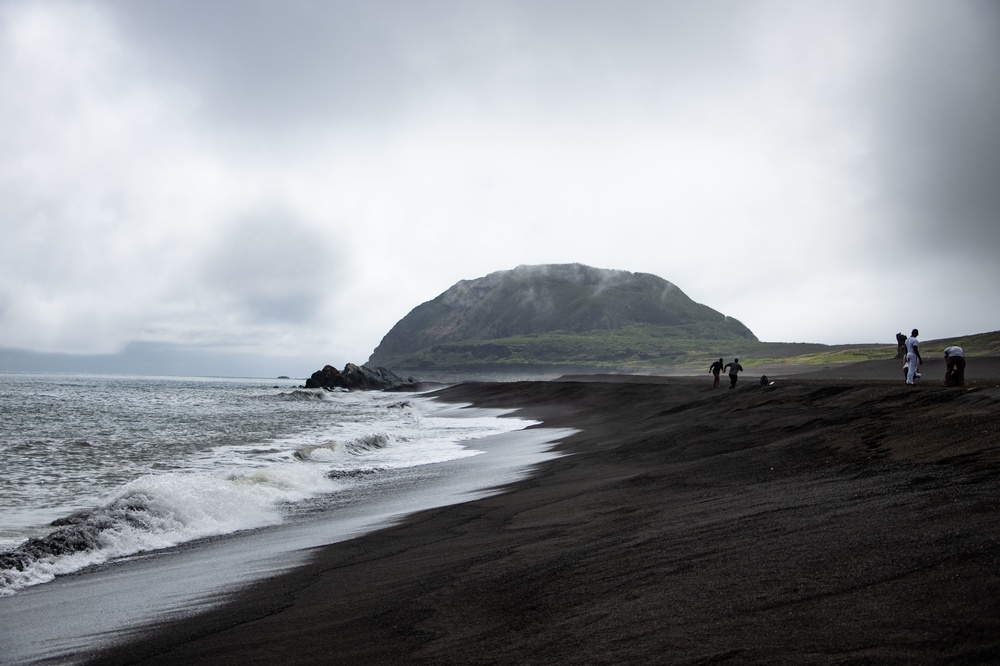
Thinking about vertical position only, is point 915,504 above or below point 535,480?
above

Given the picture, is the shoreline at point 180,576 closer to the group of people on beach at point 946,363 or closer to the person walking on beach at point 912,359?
the group of people on beach at point 946,363

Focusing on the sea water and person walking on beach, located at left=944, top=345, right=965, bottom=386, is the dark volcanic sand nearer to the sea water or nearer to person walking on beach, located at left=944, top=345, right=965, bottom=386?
the sea water

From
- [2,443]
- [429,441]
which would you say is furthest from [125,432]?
[429,441]

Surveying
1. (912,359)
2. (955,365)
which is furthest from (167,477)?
(912,359)

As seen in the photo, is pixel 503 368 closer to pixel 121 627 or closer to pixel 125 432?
pixel 125 432

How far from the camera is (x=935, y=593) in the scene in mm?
3967

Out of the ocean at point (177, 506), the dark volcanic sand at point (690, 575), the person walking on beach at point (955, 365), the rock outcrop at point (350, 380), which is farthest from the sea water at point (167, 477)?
the rock outcrop at point (350, 380)

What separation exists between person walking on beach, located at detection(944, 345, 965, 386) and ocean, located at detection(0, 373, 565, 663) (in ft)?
34.5

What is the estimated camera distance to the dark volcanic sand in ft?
12.8

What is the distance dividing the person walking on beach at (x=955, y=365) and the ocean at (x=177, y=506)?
10500mm

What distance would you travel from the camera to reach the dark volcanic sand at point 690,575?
3904mm

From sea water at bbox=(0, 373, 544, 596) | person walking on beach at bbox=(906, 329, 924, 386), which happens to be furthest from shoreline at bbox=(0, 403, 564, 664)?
person walking on beach at bbox=(906, 329, 924, 386)

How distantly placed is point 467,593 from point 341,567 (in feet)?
8.32

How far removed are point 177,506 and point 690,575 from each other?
952 centimetres
